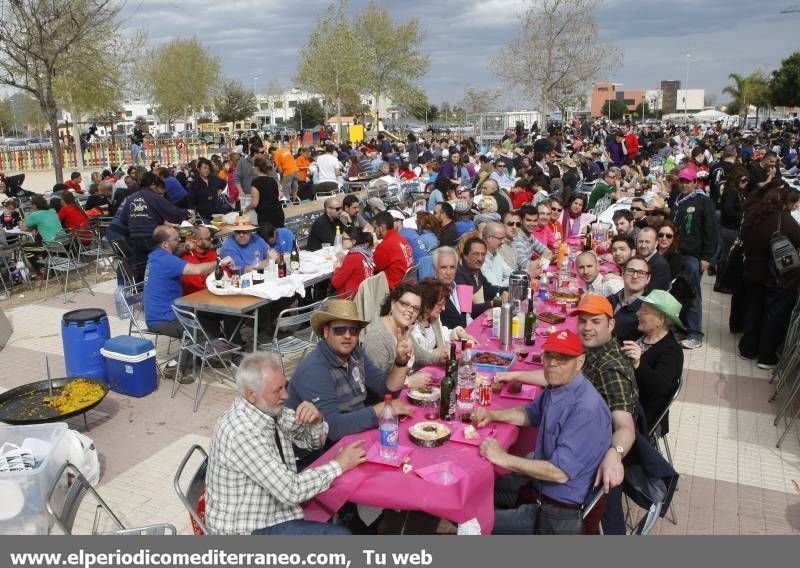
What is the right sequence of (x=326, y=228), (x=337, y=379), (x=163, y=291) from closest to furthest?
1. (x=337, y=379)
2. (x=163, y=291)
3. (x=326, y=228)

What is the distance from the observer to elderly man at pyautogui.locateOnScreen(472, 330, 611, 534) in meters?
3.11

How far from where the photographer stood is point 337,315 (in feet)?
12.2

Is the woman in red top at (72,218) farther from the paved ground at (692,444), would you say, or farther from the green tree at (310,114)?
the green tree at (310,114)

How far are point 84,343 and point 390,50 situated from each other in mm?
42620

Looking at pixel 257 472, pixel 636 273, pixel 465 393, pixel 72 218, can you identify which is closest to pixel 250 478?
pixel 257 472

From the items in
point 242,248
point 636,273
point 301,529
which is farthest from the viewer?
point 242,248

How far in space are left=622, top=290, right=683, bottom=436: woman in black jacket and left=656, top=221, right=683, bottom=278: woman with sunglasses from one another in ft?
9.80

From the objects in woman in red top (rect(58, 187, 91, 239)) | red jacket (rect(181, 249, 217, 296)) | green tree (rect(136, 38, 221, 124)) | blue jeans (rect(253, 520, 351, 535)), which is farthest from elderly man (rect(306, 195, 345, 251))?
green tree (rect(136, 38, 221, 124))

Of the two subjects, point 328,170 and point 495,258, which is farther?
point 328,170

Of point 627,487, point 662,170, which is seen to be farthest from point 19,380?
point 662,170

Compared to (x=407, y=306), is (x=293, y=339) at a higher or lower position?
lower

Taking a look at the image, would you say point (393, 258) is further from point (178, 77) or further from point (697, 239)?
point (178, 77)

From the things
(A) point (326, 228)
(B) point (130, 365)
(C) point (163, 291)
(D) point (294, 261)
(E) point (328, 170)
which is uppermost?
(E) point (328, 170)

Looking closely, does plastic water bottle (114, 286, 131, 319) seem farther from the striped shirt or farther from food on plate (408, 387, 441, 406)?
the striped shirt
